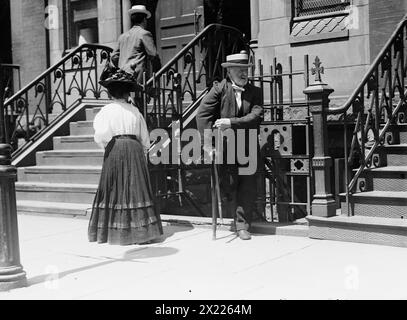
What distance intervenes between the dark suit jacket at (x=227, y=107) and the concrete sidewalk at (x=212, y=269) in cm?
140

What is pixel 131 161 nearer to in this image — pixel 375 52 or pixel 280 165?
pixel 280 165

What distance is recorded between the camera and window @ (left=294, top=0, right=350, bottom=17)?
10.7 metres

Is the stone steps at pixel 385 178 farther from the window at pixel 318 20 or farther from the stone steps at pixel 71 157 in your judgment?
the stone steps at pixel 71 157

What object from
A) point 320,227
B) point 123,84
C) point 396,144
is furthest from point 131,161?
point 396,144

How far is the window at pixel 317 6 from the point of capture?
10680 mm

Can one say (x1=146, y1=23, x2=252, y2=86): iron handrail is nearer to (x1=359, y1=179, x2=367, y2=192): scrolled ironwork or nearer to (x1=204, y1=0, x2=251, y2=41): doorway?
(x1=204, y1=0, x2=251, y2=41): doorway

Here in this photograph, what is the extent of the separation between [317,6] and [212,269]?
669cm

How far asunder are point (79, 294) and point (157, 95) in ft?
14.8

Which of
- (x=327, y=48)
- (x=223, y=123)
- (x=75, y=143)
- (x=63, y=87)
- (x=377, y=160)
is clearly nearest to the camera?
(x=223, y=123)

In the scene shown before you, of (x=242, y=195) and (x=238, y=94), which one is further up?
(x=238, y=94)

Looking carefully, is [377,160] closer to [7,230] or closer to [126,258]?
[126,258]

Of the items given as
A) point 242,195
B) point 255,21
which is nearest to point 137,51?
point 255,21

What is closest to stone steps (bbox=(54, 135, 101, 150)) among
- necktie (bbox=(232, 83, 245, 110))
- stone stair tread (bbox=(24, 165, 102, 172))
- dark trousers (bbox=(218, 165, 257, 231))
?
stone stair tread (bbox=(24, 165, 102, 172))

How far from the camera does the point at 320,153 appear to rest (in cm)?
734
